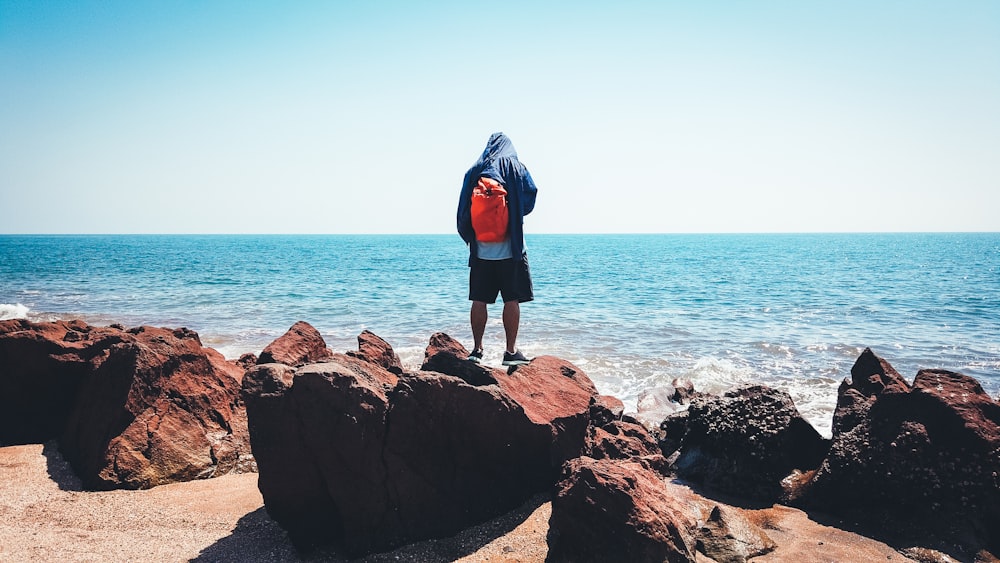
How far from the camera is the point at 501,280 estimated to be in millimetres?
5414

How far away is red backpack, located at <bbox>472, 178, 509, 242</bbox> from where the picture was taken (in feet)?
16.8

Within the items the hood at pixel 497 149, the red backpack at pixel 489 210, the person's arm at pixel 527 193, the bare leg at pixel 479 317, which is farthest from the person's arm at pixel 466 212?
the bare leg at pixel 479 317

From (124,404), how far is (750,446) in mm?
4911

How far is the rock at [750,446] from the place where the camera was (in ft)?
15.4

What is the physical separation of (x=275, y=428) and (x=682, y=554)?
7.81 feet

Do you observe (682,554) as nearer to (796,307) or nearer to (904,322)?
(904,322)

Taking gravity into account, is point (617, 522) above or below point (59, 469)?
above

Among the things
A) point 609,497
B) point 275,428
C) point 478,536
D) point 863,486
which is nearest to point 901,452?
point 863,486

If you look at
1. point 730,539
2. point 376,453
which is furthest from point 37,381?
point 730,539

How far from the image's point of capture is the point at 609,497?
10.7 ft

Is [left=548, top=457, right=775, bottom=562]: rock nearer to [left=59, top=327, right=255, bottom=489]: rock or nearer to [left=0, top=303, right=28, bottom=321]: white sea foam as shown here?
[left=59, top=327, right=255, bottom=489]: rock

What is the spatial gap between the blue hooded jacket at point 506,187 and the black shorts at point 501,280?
0.10m

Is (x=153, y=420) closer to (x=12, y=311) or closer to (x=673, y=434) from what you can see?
(x=673, y=434)

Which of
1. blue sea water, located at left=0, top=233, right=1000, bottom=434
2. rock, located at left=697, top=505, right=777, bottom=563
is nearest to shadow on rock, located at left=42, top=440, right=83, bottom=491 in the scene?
rock, located at left=697, top=505, right=777, bottom=563
